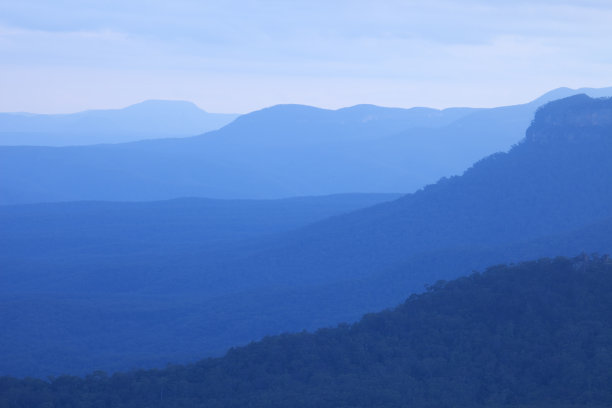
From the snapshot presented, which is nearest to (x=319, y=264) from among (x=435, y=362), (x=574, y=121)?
(x=574, y=121)

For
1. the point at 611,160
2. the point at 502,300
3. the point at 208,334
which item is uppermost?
the point at 611,160

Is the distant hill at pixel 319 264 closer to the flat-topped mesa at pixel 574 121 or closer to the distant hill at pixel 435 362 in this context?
the flat-topped mesa at pixel 574 121

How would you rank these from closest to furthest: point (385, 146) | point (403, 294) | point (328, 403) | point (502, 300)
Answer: point (328, 403) < point (502, 300) < point (403, 294) < point (385, 146)

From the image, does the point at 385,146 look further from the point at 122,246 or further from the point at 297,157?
the point at 122,246

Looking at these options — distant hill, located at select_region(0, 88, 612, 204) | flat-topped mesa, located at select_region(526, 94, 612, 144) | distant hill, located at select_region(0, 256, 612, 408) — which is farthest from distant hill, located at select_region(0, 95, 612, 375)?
distant hill, located at select_region(0, 88, 612, 204)

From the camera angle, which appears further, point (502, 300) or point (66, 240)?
point (66, 240)

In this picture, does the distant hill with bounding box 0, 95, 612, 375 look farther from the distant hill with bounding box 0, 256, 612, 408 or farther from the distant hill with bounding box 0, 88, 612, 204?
the distant hill with bounding box 0, 88, 612, 204

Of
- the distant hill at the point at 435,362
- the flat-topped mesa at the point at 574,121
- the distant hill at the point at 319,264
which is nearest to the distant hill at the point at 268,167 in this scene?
the distant hill at the point at 319,264

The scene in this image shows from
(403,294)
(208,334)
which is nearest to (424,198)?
(403,294)
